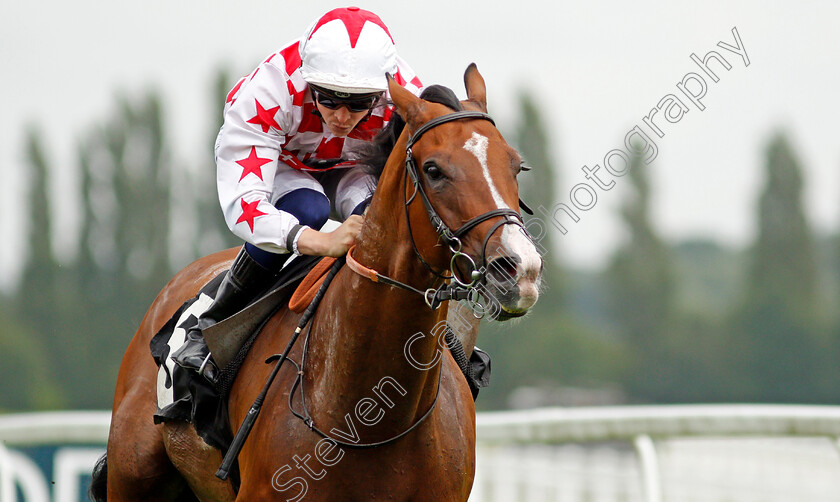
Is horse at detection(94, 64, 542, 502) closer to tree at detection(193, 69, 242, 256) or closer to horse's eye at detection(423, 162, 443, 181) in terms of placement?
horse's eye at detection(423, 162, 443, 181)

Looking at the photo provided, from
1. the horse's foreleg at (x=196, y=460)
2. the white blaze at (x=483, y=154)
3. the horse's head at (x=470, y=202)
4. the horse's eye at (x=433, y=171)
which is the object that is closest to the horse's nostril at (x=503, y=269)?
the horse's head at (x=470, y=202)

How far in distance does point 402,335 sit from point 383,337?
70mm

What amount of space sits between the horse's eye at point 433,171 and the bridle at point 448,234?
61mm

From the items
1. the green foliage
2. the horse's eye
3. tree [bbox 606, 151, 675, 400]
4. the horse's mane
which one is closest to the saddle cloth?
the horse's mane

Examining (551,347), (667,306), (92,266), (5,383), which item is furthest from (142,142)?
(667,306)

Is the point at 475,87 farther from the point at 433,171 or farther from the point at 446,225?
the point at 446,225

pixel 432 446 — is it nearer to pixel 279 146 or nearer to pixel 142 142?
pixel 279 146

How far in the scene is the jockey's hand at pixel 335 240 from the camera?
3.71 meters

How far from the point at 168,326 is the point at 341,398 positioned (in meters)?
1.57

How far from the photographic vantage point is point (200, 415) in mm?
4340

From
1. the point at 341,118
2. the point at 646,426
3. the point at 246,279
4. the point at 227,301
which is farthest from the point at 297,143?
the point at 646,426

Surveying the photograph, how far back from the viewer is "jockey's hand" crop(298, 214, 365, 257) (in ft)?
12.2

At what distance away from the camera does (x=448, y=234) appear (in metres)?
3.21

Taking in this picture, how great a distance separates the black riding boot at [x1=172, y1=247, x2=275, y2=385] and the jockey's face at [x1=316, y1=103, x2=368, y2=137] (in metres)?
0.69
